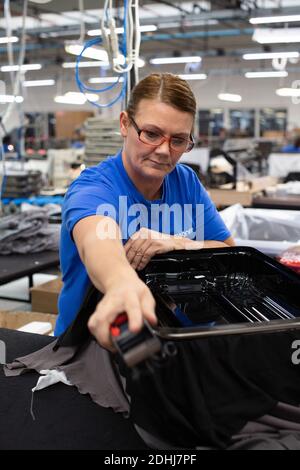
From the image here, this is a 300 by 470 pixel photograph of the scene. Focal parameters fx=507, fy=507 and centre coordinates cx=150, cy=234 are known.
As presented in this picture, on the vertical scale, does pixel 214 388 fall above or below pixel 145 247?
below

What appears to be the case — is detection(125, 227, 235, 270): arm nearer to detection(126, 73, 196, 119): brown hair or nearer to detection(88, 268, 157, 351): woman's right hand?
detection(126, 73, 196, 119): brown hair

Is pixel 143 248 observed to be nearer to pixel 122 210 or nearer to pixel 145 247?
pixel 145 247

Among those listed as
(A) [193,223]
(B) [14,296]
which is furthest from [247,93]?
(A) [193,223]

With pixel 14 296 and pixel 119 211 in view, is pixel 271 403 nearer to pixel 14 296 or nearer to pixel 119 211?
pixel 119 211

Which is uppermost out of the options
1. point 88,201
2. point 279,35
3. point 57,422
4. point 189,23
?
point 189,23

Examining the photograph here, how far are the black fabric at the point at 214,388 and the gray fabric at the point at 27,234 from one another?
8.06ft

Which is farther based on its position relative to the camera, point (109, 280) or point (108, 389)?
point (108, 389)

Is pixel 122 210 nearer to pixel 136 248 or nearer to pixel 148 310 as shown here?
pixel 136 248

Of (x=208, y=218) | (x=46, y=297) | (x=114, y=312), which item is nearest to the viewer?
(x=114, y=312)

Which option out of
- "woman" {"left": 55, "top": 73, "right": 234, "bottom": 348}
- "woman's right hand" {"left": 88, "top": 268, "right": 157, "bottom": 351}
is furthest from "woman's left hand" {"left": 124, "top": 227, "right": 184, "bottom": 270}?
"woman's right hand" {"left": 88, "top": 268, "right": 157, "bottom": 351}

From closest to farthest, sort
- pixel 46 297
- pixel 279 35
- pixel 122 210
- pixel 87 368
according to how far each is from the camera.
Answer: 1. pixel 87 368
2. pixel 122 210
3. pixel 46 297
4. pixel 279 35

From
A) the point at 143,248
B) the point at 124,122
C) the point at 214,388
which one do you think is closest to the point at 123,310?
the point at 214,388

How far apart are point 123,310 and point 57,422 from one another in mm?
399

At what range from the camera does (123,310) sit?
0.62 meters
